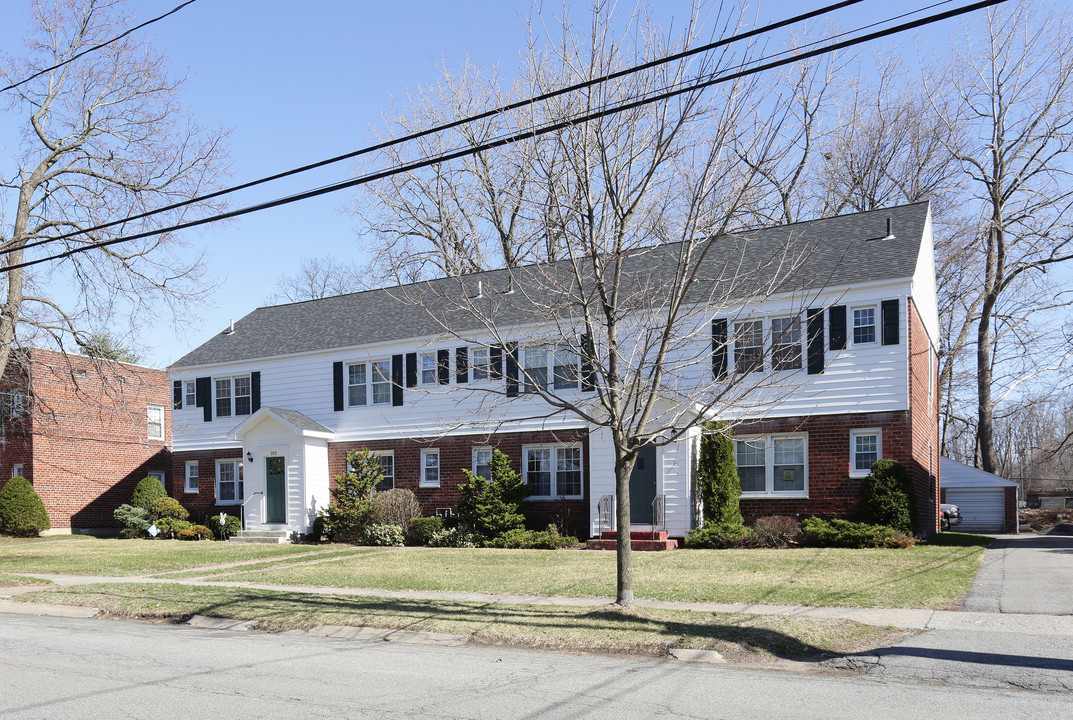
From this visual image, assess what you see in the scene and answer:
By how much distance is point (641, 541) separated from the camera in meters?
20.5

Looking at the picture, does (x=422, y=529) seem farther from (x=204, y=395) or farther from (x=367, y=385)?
(x=204, y=395)

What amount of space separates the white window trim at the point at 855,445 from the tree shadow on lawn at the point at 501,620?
34.9ft

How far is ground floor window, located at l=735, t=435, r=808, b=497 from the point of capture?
20.8 meters

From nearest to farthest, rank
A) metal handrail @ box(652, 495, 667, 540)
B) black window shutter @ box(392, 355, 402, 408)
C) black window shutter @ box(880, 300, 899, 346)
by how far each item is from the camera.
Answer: black window shutter @ box(880, 300, 899, 346)
metal handrail @ box(652, 495, 667, 540)
black window shutter @ box(392, 355, 402, 408)

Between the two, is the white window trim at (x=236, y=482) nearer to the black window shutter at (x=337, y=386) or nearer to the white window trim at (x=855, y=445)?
the black window shutter at (x=337, y=386)

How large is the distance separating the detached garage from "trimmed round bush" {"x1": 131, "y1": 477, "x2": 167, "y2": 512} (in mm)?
28681

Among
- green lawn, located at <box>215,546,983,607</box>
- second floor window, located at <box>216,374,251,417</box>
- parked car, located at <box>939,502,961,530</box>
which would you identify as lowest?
parked car, located at <box>939,502,961,530</box>

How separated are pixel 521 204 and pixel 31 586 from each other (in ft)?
37.4

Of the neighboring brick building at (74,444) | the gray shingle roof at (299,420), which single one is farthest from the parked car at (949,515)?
the neighboring brick building at (74,444)

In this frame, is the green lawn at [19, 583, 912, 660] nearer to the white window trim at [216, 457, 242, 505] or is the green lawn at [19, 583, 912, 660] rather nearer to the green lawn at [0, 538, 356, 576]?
the green lawn at [0, 538, 356, 576]

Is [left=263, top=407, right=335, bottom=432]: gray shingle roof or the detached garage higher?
[left=263, top=407, right=335, bottom=432]: gray shingle roof

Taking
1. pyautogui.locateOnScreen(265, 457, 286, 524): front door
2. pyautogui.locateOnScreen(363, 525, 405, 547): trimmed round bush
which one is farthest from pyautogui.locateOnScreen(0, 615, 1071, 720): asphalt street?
pyautogui.locateOnScreen(265, 457, 286, 524): front door

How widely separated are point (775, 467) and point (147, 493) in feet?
71.8

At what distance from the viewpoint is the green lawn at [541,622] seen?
9.27 metres
